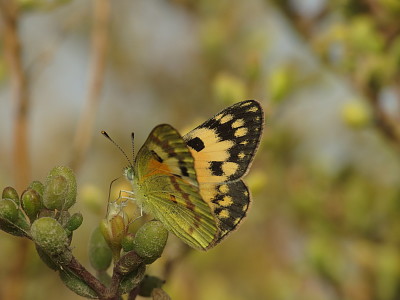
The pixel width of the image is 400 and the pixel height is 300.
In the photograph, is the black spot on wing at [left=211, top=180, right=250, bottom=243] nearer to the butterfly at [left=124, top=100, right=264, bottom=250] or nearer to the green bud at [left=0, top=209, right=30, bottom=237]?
the butterfly at [left=124, top=100, right=264, bottom=250]

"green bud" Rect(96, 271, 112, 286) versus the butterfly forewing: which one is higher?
the butterfly forewing

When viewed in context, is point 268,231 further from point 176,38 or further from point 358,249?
point 176,38

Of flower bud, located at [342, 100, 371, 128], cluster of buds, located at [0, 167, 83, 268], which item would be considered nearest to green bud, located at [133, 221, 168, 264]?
cluster of buds, located at [0, 167, 83, 268]

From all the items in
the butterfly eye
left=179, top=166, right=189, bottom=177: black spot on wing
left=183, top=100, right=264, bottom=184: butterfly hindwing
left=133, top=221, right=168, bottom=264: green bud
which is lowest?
the butterfly eye

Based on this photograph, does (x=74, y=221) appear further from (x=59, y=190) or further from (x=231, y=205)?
(x=231, y=205)

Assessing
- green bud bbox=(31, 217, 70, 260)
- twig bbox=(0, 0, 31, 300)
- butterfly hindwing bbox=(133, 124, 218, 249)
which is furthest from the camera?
twig bbox=(0, 0, 31, 300)
